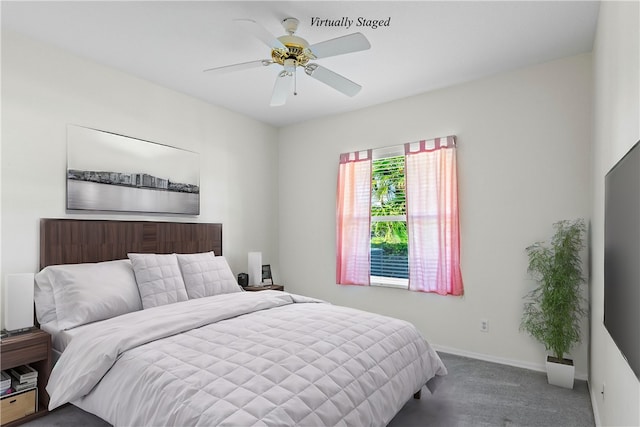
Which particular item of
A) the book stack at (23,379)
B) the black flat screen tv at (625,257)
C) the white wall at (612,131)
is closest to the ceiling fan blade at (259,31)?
the white wall at (612,131)

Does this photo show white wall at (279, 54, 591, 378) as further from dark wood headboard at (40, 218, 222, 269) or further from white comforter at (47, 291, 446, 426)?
dark wood headboard at (40, 218, 222, 269)

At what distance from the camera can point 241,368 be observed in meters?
1.78

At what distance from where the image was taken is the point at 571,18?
2.55 m

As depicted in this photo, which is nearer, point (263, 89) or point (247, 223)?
point (263, 89)

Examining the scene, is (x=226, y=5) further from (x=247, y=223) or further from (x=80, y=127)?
(x=247, y=223)

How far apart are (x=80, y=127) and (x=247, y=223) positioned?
2.07 metres

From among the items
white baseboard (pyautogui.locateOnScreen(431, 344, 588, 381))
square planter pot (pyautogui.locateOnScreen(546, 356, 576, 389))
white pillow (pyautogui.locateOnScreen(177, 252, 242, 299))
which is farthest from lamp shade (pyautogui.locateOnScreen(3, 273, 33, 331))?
square planter pot (pyautogui.locateOnScreen(546, 356, 576, 389))

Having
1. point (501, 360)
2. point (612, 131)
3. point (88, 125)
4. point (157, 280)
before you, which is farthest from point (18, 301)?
point (501, 360)

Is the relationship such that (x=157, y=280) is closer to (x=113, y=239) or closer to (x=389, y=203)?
(x=113, y=239)

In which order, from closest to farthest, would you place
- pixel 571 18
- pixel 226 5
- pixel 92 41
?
pixel 226 5 < pixel 571 18 < pixel 92 41

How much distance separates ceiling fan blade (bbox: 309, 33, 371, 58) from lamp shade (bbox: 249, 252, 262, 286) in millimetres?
2497

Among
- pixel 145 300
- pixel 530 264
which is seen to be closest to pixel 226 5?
pixel 145 300

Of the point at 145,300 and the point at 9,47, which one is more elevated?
the point at 9,47

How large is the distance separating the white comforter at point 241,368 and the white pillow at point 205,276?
1.77ft
